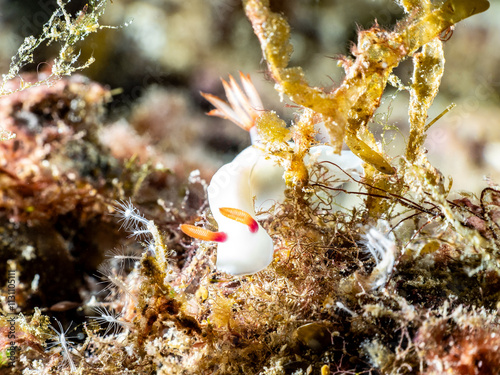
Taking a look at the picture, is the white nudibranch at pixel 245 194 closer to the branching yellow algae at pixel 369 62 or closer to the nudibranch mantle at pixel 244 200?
the nudibranch mantle at pixel 244 200

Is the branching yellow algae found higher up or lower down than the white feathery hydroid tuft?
higher up

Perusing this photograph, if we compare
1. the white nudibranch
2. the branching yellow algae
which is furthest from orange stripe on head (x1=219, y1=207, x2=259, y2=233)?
the branching yellow algae

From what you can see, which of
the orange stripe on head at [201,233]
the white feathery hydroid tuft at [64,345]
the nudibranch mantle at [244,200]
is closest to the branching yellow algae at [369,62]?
the nudibranch mantle at [244,200]

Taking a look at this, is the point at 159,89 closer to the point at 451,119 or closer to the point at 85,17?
the point at 85,17

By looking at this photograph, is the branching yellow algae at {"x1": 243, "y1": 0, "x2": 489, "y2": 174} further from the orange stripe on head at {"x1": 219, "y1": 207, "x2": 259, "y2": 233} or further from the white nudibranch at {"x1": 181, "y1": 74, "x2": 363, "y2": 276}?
the orange stripe on head at {"x1": 219, "y1": 207, "x2": 259, "y2": 233}

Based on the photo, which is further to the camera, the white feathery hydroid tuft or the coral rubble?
the white feathery hydroid tuft

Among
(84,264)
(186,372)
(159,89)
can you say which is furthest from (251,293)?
(159,89)

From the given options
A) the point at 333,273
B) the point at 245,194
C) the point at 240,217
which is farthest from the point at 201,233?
the point at 333,273

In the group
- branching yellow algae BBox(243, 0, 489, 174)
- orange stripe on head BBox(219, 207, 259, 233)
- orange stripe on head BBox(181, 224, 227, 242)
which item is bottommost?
orange stripe on head BBox(181, 224, 227, 242)
